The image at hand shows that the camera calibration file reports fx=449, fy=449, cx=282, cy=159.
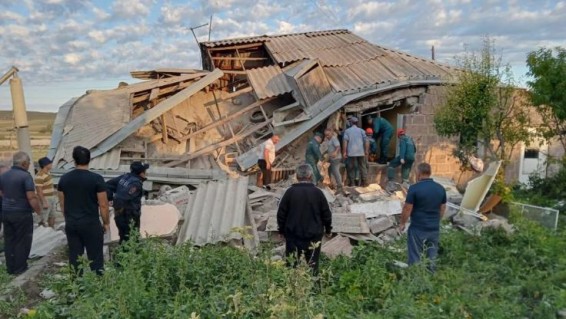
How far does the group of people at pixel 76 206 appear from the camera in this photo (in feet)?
17.0

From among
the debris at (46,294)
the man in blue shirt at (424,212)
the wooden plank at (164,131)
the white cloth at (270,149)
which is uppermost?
the wooden plank at (164,131)

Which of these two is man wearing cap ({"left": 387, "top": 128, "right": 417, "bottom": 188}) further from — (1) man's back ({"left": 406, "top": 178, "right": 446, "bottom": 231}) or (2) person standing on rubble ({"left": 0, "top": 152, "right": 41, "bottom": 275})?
(2) person standing on rubble ({"left": 0, "top": 152, "right": 41, "bottom": 275})

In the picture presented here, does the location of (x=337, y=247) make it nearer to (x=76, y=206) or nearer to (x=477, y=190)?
(x=477, y=190)

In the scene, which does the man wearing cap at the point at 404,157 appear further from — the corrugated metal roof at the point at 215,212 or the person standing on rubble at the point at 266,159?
the corrugated metal roof at the point at 215,212

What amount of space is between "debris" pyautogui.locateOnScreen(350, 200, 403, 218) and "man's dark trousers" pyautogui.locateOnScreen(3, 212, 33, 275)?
5433 mm

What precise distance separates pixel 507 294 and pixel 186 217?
5186 mm

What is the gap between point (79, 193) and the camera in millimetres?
5164

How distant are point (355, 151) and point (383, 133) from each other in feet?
6.11

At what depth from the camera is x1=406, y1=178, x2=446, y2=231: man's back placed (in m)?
5.60

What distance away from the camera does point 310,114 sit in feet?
38.7

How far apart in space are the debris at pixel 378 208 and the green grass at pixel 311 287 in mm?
1756

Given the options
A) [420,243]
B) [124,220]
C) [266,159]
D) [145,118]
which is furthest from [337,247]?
[145,118]

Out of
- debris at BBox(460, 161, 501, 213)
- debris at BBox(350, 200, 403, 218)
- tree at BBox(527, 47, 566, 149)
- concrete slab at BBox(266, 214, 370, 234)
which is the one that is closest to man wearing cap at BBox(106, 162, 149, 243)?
concrete slab at BBox(266, 214, 370, 234)

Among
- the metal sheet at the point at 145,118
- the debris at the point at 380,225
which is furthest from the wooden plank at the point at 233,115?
the debris at the point at 380,225
